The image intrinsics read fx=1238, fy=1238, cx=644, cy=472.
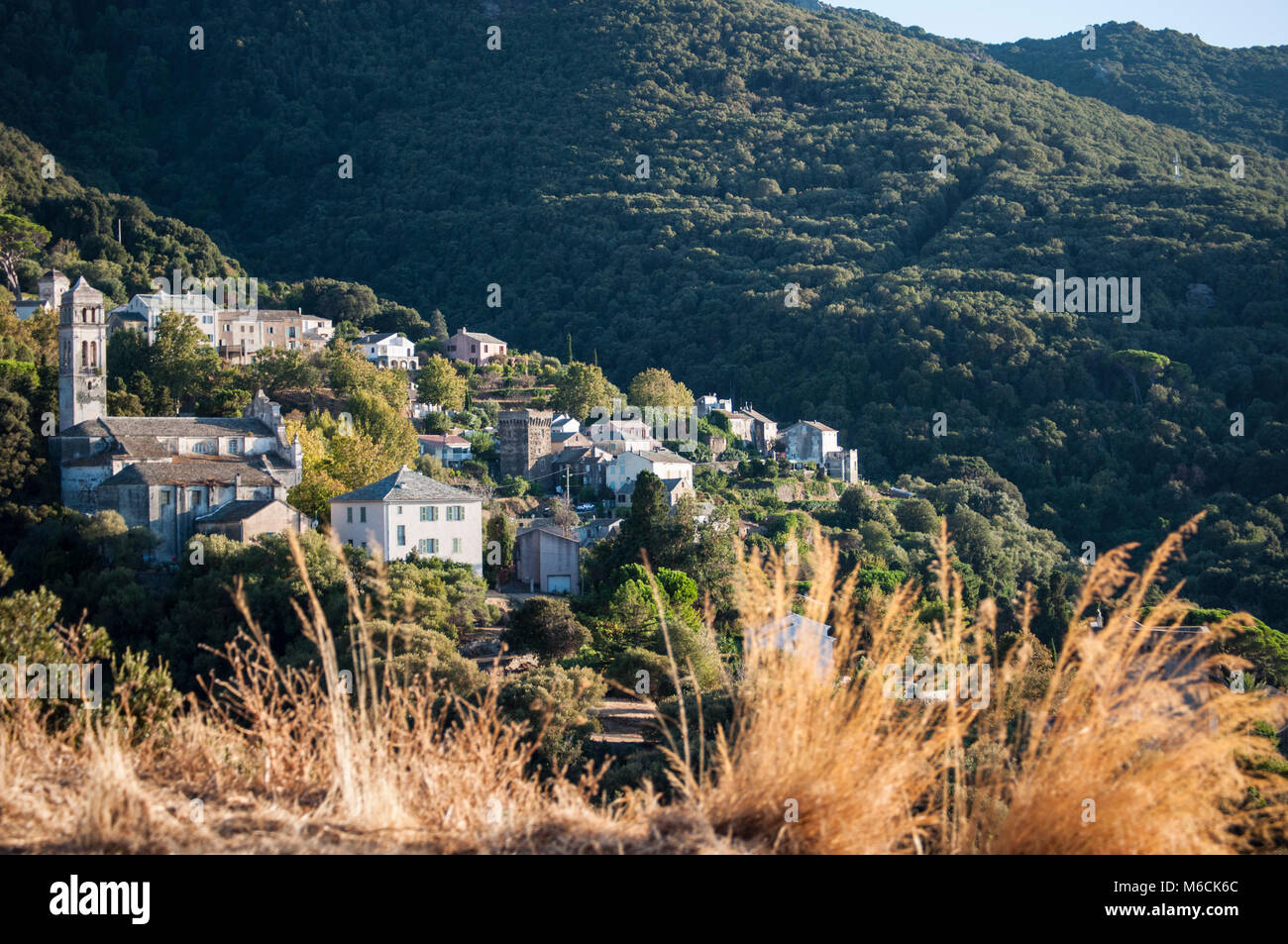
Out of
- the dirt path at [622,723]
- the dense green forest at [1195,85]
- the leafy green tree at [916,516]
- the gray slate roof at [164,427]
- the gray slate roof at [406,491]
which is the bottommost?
the dirt path at [622,723]

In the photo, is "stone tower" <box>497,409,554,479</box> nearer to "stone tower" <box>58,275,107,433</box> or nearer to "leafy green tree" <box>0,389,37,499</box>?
"stone tower" <box>58,275,107,433</box>

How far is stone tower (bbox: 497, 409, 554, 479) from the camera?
2130 inches

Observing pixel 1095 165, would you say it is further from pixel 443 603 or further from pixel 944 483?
pixel 443 603

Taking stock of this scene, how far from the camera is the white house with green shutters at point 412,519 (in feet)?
119

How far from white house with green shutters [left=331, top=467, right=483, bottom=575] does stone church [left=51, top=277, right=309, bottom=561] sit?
5.36 feet

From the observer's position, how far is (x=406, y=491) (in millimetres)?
36844

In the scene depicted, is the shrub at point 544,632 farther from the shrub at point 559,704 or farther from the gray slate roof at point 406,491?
the gray slate roof at point 406,491

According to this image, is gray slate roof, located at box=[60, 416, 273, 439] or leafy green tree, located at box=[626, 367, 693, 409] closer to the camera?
gray slate roof, located at box=[60, 416, 273, 439]

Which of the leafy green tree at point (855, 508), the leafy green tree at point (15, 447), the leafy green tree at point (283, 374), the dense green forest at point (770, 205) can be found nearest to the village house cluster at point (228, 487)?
the leafy green tree at point (15, 447)

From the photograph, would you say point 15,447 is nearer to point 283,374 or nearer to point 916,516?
point 283,374

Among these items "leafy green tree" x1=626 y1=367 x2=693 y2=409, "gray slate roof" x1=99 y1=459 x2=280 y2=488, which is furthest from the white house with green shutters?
"leafy green tree" x1=626 y1=367 x2=693 y2=409

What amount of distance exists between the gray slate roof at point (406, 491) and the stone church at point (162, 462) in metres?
1.99

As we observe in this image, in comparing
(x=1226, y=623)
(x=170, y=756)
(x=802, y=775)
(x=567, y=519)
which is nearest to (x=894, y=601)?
(x=802, y=775)
